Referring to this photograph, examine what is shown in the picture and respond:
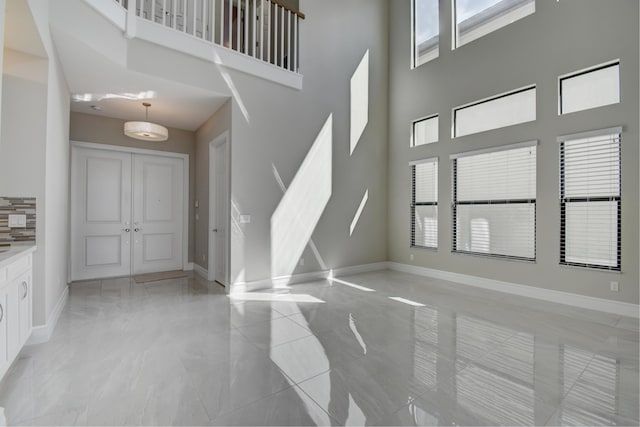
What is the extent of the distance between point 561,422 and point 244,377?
2020 mm

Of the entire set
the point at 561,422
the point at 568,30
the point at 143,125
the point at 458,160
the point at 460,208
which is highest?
the point at 568,30

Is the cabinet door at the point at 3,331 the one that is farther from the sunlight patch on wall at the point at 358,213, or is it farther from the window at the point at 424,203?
the window at the point at 424,203

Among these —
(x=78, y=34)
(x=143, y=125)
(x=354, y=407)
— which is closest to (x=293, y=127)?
(x=143, y=125)

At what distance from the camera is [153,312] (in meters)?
3.55

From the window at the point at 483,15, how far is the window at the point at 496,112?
3.91ft

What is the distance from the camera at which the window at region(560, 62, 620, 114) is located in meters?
3.66

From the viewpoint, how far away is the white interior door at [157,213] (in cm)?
553

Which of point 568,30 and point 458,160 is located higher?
point 568,30

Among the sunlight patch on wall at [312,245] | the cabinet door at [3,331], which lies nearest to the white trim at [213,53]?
the sunlight patch on wall at [312,245]

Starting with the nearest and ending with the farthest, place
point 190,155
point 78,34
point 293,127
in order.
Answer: point 78,34 < point 293,127 < point 190,155

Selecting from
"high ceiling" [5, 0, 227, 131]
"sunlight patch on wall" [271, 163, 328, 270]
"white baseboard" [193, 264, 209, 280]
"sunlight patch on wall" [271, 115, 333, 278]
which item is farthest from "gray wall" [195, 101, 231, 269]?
"sunlight patch on wall" [271, 115, 333, 278]

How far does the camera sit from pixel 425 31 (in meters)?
5.89

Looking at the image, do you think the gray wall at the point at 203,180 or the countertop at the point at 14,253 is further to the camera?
the gray wall at the point at 203,180

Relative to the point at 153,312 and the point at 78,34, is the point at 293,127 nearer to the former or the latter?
the point at 78,34
